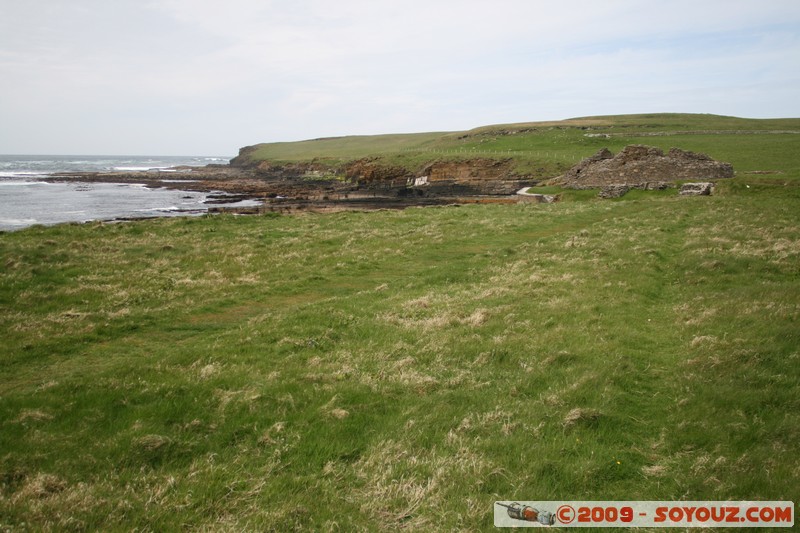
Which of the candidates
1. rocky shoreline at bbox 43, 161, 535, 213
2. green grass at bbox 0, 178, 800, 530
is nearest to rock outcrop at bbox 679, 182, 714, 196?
rocky shoreline at bbox 43, 161, 535, 213

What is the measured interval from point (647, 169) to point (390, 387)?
50.9 metres

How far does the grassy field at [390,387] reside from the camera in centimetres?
625

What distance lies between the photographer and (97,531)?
18.3 ft

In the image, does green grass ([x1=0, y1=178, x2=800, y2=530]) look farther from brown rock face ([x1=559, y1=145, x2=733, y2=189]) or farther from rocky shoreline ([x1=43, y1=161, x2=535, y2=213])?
rocky shoreline ([x1=43, y1=161, x2=535, y2=213])

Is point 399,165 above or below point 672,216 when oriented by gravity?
above

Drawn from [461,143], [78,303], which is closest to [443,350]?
[78,303]

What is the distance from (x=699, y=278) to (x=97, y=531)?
56.6 feet

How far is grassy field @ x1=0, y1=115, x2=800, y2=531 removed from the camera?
6.25m

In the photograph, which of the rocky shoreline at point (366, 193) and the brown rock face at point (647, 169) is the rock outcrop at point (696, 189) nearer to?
the brown rock face at point (647, 169)

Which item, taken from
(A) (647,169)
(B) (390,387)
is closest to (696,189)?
(A) (647,169)

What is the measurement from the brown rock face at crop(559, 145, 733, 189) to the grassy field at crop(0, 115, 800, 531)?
3161 cm

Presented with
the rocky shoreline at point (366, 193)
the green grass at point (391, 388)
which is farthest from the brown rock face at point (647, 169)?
the green grass at point (391, 388)

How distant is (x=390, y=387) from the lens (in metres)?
9.48

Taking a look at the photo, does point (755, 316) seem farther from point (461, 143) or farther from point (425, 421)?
point (461, 143)
